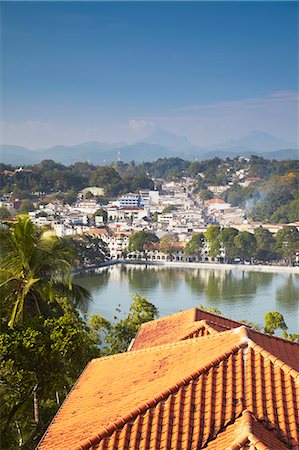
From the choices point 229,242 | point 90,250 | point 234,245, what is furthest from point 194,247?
point 90,250

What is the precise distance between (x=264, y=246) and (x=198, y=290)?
6.32 meters

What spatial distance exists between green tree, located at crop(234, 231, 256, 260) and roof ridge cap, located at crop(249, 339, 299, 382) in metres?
19.5

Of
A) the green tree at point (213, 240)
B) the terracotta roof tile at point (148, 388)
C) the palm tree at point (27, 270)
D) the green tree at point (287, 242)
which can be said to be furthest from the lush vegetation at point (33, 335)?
the green tree at point (287, 242)

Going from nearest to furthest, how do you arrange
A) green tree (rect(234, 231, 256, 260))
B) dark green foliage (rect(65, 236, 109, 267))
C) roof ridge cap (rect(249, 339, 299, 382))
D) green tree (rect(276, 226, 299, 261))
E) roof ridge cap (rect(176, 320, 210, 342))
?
roof ridge cap (rect(249, 339, 299, 382)) < roof ridge cap (rect(176, 320, 210, 342)) < dark green foliage (rect(65, 236, 109, 267)) < green tree (rect(234, 231, 256, 260)) < green tree (rect(276, 226, 299, 261))

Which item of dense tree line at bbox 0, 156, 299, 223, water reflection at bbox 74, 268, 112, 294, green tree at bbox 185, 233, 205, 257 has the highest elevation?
dense tree line at bbox 0, 156, 299, 223

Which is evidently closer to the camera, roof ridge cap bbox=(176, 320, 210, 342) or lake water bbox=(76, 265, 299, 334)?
roof ridge cap bbox=(176, 320, 210, 342)

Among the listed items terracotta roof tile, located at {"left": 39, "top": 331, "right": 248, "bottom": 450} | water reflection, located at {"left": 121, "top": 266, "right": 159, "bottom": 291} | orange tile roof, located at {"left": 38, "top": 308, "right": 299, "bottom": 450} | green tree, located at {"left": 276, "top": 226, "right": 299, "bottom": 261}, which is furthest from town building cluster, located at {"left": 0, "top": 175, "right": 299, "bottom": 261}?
orange tile roof, located at {"left": 38, "top": 308, "right": 299, "bottom": 450}

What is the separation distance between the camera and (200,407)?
1.45 metres

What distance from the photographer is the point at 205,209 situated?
1382 inches

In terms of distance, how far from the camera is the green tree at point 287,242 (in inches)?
838

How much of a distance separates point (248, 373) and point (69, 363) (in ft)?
5.22

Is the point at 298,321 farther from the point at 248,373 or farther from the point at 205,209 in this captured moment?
the point at 205,209

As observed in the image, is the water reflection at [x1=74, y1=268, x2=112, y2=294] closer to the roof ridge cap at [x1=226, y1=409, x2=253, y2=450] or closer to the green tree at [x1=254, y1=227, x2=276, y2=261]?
the green tree at [x1=254, y1=227, x2=276, y2=261]

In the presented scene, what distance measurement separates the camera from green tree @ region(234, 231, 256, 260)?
20.9 metres
